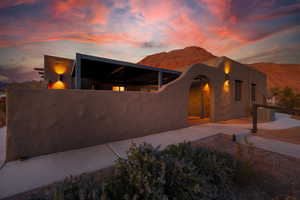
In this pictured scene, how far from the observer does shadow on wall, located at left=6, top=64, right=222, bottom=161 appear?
2.79m

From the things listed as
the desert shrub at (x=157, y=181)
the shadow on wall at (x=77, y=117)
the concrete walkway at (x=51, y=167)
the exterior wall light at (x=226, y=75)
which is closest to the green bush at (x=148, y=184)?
the desert shrub at (x=157, y=181)

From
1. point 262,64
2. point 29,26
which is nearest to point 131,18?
point 29,26

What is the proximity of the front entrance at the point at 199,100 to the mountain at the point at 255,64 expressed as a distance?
2658 centimetres

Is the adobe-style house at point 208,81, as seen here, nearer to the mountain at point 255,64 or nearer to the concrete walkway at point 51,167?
the concrete walkway at point 51,167

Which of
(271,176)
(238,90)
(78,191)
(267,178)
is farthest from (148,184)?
(238,90)

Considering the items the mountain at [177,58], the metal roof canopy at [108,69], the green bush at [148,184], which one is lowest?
the green bush at [148,184]

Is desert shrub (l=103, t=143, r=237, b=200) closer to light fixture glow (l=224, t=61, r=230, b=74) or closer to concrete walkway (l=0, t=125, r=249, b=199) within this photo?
concrete walkway (l=0, t=125, r=249, b=199)

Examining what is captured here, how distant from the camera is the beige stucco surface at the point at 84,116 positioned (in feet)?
9.18

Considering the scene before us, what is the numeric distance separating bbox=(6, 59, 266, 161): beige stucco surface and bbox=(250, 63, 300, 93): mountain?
4670 cm

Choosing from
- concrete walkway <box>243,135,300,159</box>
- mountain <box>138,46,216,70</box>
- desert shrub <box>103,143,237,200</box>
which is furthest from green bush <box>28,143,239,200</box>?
mountain <box>138,46,216,70</box>

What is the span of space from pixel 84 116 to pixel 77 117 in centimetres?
18

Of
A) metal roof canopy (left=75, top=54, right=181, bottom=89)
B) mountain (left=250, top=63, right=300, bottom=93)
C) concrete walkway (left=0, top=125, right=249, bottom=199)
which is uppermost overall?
mountain (left=250, top=63, right=300, bottom=93)

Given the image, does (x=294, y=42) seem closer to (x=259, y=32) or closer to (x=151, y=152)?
(x=259, y=32)

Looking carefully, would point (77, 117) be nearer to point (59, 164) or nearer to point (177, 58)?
point (59, 164)
